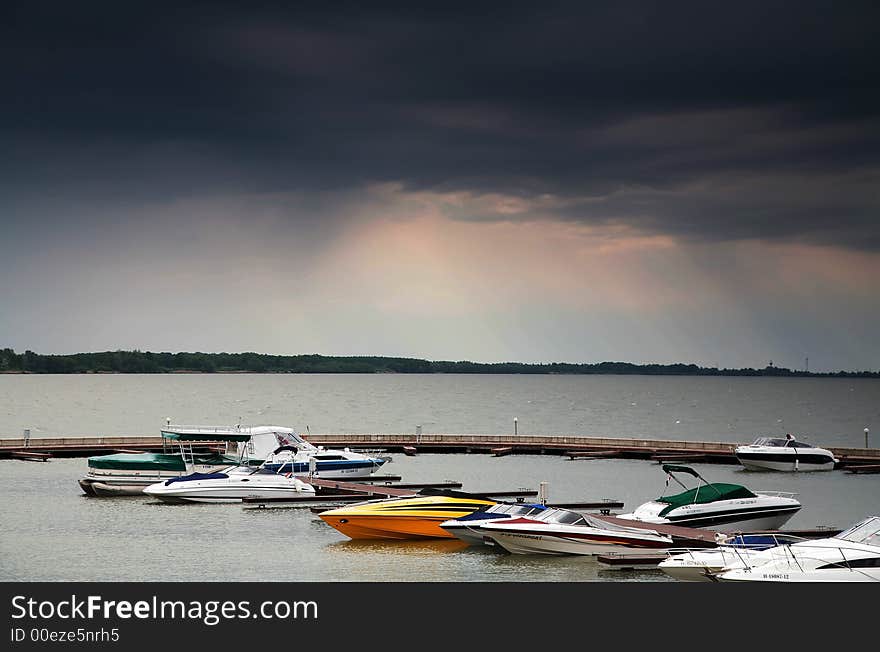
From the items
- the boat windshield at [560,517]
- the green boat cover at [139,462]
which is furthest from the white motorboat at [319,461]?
the boat windshield at [560,517]

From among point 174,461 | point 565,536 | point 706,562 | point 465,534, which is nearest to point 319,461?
point 174,461

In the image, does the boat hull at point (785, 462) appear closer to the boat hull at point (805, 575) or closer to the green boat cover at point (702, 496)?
the green boat cover at point (702, 496)

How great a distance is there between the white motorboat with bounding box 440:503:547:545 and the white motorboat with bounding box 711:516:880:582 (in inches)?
310

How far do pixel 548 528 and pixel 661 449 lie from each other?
35696 mm

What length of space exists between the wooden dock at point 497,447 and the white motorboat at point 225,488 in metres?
16.1

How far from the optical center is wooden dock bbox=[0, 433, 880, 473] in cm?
6259

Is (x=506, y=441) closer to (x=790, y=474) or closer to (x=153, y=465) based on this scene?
(x=790, y=474)

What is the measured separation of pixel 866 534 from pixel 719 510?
10.2 metres

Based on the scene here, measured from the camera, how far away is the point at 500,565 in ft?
102

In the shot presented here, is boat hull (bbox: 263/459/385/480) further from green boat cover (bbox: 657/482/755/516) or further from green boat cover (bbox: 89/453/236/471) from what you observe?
green boat cover (bbox: 657/482/755/516)

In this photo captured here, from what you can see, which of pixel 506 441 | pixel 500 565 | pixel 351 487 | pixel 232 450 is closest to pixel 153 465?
pixel 232 450

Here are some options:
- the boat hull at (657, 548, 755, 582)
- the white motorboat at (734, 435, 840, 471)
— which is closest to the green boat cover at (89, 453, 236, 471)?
the boat hull at (657, 548, 755, 582)
